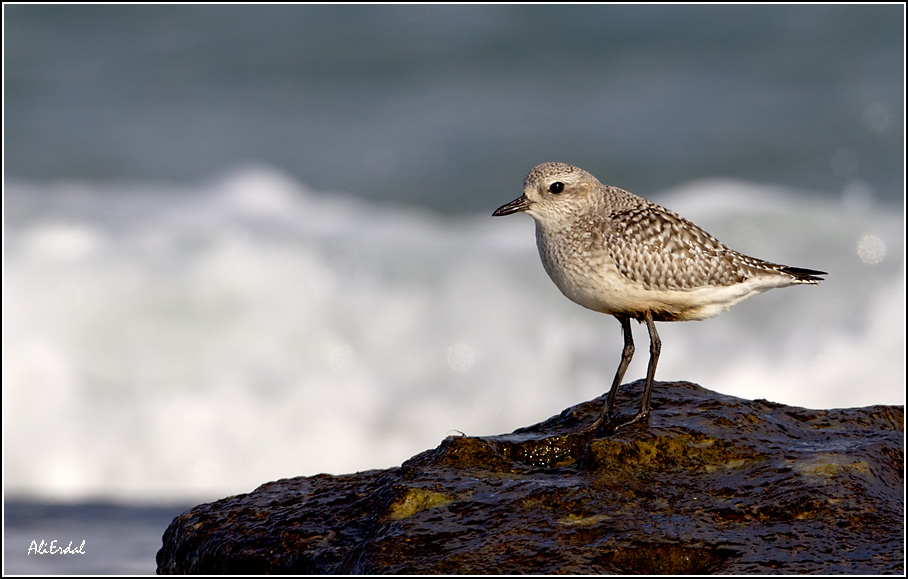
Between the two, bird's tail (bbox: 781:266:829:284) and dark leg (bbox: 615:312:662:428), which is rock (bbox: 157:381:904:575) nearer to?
dark leg (bbox: 615:312:662:428)

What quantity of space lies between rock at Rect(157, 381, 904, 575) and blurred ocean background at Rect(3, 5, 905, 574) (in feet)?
11.9

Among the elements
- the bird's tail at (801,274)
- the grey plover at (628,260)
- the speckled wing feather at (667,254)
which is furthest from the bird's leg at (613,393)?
the bird's tail at (801,274)

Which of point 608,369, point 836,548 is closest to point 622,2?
point 608,369

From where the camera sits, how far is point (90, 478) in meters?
12.8

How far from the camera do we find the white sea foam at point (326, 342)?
1360 cm

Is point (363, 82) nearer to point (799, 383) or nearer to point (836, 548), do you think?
point (799, 383)

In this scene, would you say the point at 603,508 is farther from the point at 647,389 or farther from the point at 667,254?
the point at 667,254

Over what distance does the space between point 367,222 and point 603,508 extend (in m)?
13.0

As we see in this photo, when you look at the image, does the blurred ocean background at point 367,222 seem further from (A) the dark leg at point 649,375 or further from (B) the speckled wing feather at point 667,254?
(B) the speckled wing feather at point 667,254

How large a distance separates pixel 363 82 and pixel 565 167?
14.5m

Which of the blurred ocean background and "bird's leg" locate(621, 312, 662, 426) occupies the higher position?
the blurred ocean background

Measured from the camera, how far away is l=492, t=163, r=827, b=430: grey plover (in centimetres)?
672

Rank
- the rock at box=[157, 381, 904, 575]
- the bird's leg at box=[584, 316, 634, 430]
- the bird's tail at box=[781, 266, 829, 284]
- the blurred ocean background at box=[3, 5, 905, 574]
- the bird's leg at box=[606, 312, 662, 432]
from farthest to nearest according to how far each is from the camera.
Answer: the blurred ocean background at box=[3, 5, 905, 574], the bird's tail at box=[781, 266, 829, 284], the bird's leg at box=[584, 316, 634, 430], the bird's leg at box=[606, 312, 662, 432], the rock at box=[157, 381, 904, 575]

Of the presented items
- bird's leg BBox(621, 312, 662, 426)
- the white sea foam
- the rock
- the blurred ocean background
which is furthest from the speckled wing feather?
the white sea foam
